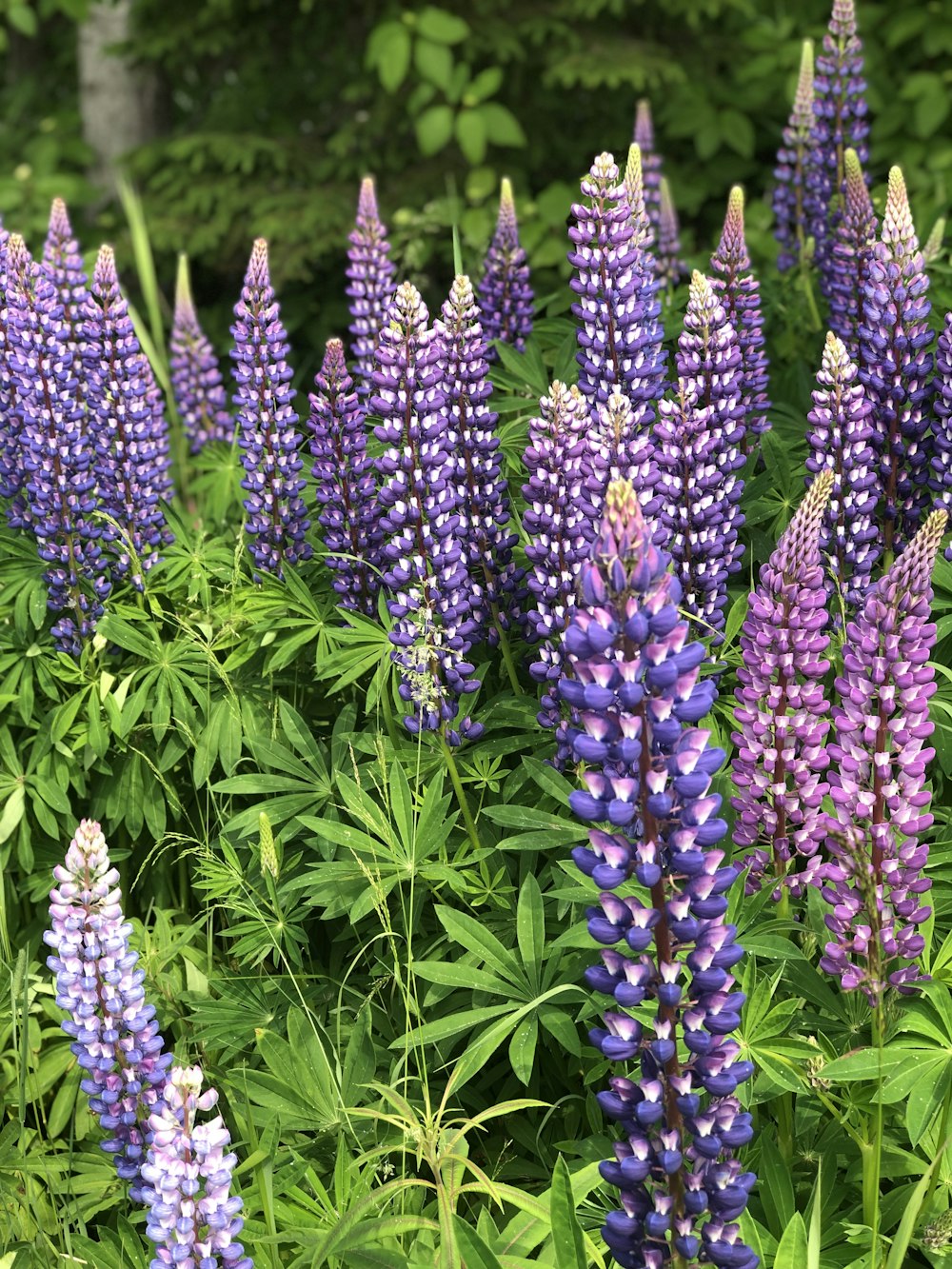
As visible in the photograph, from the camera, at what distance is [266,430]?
3895mm

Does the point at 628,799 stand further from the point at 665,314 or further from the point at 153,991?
the point at 665,314

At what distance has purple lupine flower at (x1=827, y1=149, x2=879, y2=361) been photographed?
13.6 feet

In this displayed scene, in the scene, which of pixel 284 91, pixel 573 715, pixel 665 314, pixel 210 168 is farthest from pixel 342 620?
pixel 284 91

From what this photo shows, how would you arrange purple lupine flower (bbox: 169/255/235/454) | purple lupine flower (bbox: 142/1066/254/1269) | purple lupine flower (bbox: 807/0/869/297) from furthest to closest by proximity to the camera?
purple lupine flower (bbox: 169/255/235/454) → purple lupine flower (bbox: 807/0/869/297) → purple lupine flower (bbox: 142/1066/254/1269)

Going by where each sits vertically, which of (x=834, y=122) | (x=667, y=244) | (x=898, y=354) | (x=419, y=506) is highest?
(x=834, y=122)

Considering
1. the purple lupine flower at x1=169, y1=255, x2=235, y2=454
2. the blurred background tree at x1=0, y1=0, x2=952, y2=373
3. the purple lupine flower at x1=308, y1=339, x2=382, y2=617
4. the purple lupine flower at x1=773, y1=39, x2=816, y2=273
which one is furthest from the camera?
the blurred background tree at x1=0, y1=0, x2=952, y2=373

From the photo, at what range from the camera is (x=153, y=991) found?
11.3 feet

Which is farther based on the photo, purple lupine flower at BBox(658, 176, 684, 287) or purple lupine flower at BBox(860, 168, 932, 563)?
purple lupine flower at BBox(658, 176, 684, 287)

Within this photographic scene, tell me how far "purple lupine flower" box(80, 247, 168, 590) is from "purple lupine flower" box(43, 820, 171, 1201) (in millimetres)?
1487

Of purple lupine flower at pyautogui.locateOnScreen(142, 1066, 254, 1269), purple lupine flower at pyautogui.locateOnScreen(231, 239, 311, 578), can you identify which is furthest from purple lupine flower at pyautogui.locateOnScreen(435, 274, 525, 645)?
purple lupine flower at pyautogui.locateOnScreen(142, 1066, 254, 1269)

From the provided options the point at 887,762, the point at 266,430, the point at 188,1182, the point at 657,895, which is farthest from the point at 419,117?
A: the point at 188,1182

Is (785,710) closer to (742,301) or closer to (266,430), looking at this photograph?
(742,301)

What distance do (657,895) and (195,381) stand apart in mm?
3668

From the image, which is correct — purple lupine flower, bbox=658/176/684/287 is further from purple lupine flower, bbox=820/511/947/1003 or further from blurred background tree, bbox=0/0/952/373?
purple lupine flower, bbox=820/511/947/1003
